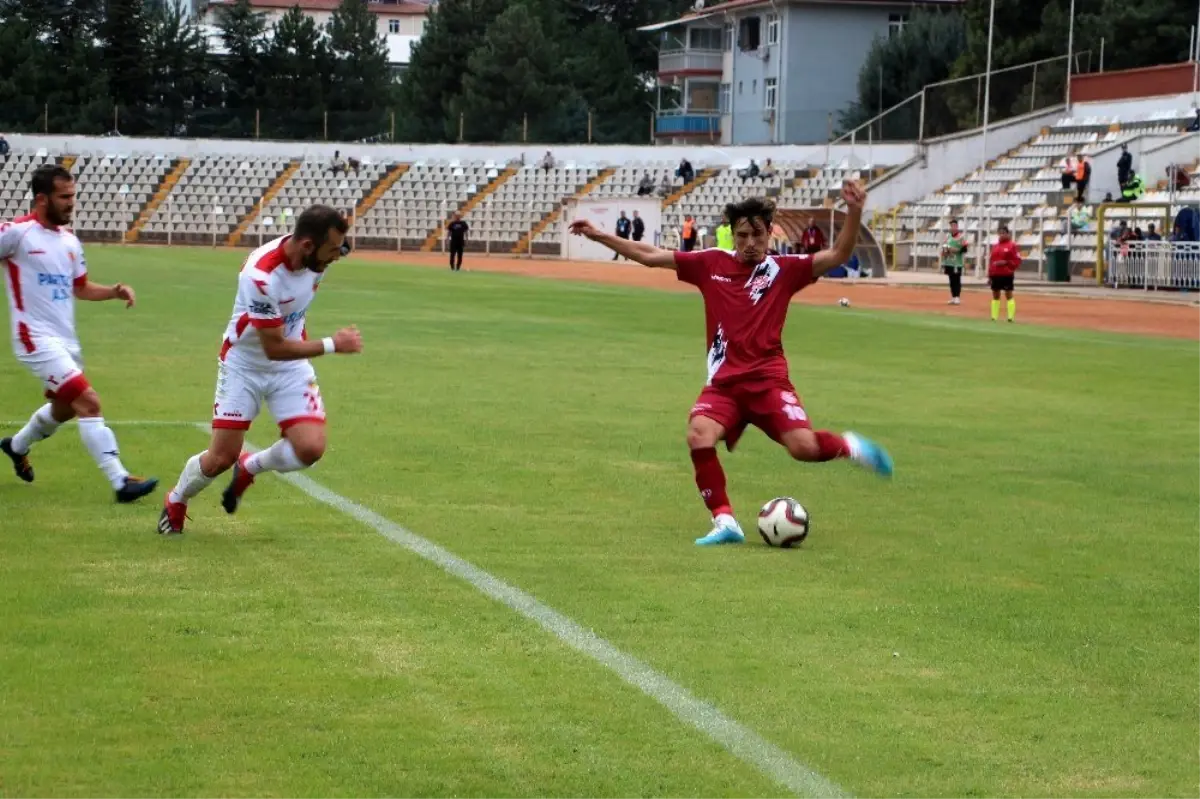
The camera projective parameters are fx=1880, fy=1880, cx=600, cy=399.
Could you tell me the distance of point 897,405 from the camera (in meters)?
17.7

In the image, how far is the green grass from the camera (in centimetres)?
573

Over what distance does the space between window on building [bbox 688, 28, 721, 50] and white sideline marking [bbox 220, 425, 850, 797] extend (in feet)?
310

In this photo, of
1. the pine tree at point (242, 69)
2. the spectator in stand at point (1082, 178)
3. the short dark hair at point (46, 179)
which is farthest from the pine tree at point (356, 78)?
the short dark hair at point (46, 179)

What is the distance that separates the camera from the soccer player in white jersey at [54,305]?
1077 centimetres

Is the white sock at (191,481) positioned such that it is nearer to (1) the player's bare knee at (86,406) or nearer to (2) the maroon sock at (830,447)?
(1) the player's bare knee at (86,406)

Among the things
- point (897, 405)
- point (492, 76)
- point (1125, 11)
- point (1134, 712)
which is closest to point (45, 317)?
point (1134, 712)

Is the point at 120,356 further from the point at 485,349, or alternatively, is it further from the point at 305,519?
the point at 305,519

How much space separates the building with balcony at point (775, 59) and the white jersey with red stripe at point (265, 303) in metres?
76.8

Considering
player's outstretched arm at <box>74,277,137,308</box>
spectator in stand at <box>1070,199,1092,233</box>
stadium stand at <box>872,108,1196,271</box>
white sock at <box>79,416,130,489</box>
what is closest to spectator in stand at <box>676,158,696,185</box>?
stadium stand at <box>872,108,1196,271</box>

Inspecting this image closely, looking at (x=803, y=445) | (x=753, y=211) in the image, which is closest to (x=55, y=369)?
(x=753, y=211)

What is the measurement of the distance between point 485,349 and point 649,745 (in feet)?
59.1

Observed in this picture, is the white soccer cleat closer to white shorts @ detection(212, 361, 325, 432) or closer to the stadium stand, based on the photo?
white shorts @ detection(212, 361, 325, 432)

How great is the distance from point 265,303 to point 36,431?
285 cm

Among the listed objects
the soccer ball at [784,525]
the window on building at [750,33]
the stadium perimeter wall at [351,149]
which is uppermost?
the window on building at [750,33]
